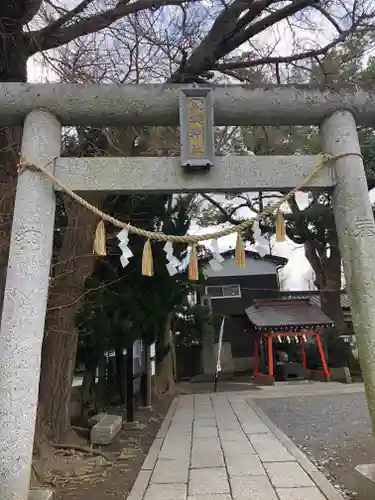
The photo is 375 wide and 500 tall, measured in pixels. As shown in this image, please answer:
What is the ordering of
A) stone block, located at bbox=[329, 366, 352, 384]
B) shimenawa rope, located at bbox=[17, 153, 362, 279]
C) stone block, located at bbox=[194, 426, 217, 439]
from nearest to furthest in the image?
shimenawa rope, located at bbox=[17, 153, 362, 279] < stone block, located at bbox=[194, 426, 217, 439] < stone block, located at bbox=[329, 366, 352, 384]

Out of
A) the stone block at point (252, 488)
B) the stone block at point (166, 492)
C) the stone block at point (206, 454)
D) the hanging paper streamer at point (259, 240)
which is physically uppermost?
the hanging paper streamer at point (259, 240)

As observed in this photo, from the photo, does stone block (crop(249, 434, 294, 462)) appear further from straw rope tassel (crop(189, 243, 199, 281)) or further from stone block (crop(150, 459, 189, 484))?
straw rope tassel (crop(189, 243, 199, 281))

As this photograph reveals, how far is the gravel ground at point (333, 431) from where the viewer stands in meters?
4.82

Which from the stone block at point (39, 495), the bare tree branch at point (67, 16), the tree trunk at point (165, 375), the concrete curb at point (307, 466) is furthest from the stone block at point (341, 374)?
the bare tree branch at point (67, 16)

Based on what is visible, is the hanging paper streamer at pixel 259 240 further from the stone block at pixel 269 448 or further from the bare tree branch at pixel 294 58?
the bare tree branch at pixel 294 58

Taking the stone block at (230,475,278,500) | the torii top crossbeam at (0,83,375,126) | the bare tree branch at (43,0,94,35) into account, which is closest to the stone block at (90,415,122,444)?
the stone block at (230,475,278,500)

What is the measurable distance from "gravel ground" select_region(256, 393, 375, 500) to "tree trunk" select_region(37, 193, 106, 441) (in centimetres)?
344

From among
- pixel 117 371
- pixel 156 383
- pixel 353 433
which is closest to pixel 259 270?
pixel 156 383

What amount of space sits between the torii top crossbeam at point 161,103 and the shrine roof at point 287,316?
1388 cm

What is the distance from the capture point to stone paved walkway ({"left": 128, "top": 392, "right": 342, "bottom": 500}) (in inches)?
167

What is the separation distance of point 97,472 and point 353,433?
4280 millimetres

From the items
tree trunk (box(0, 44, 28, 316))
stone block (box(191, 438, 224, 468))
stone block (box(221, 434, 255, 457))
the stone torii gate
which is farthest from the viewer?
stone block (box(221, 434, 255, 457))

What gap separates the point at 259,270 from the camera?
78.5ft

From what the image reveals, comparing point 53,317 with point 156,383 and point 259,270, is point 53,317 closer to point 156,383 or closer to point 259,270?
point 156,383
